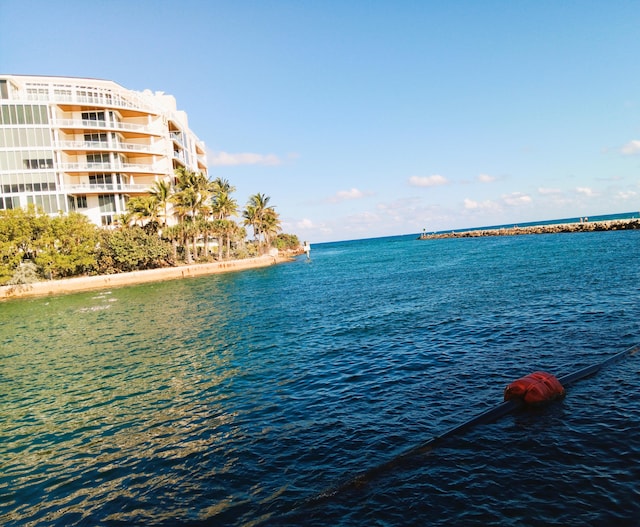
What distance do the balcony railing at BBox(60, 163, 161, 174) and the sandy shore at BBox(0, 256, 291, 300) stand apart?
17.2 metres

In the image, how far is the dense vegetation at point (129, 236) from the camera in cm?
4681

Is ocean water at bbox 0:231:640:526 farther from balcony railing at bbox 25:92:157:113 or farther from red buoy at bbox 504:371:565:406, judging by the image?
balcony railing at bbox 25:92:157:113

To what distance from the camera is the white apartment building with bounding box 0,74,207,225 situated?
5422cm

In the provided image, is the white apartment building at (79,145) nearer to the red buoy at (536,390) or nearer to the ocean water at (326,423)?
the ocean water at (326,423)

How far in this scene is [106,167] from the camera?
59125 millimetres

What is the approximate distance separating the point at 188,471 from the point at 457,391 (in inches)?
271

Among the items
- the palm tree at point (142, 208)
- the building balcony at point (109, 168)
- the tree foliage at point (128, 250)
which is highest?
the building balcony at point (109, 168)

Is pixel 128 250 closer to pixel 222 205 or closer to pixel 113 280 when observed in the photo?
pixel 113 280

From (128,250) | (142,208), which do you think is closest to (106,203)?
(142,208)

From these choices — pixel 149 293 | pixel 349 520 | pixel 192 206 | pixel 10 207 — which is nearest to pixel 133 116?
pixel 192 206

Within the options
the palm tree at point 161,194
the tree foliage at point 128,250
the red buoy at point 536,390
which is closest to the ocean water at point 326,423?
the red buoy at point 536,390

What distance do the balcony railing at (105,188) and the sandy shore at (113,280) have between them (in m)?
15.0

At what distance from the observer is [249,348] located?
17.0 metres

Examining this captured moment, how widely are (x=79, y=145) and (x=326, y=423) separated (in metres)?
62.7
